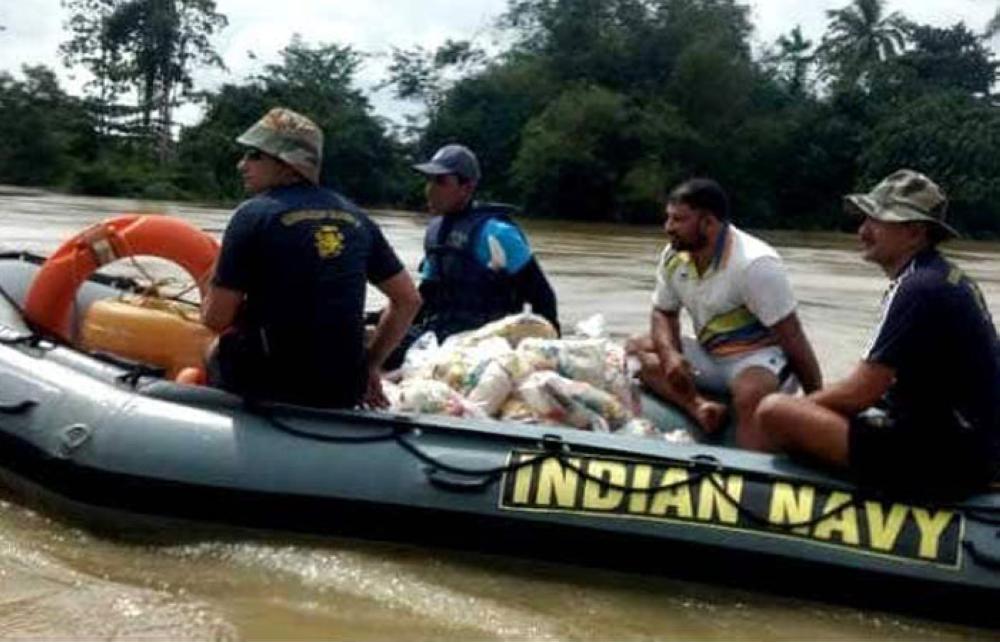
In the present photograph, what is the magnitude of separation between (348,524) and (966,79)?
176ft

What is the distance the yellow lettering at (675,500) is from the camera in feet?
13.9

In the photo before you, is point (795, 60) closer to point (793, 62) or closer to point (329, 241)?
point (793, 62)

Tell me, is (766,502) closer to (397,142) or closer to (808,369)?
(808,369)

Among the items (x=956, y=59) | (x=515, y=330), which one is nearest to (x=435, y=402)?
(x=515, y=330)

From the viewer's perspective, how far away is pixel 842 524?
4.14 metres

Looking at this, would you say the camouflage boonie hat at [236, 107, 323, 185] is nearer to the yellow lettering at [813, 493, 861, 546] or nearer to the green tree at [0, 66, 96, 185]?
the yellow lettering at [813, 493, 861, 546]

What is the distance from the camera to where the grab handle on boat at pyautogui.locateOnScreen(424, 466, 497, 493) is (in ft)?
14.3

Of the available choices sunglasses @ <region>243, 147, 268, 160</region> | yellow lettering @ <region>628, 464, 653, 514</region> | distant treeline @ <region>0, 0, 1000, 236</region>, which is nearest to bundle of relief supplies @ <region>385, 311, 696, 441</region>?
yellow lettering @ <region>628, 464, 653, 514</region>

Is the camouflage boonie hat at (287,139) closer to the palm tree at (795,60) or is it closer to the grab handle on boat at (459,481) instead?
the grab handle on boat at (459,481)

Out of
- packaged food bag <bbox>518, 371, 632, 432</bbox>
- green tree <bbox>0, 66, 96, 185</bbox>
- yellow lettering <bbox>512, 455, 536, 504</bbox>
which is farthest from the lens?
green tree <bbox>0, 66, 96, 185</bbox>

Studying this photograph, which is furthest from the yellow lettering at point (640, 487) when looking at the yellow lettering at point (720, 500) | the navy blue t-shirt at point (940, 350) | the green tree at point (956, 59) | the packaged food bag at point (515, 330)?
the green tree at point (956, 59)

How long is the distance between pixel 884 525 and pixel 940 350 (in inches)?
19.5

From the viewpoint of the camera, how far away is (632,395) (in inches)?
207

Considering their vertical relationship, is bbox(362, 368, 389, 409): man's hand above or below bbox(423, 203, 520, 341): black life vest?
below
